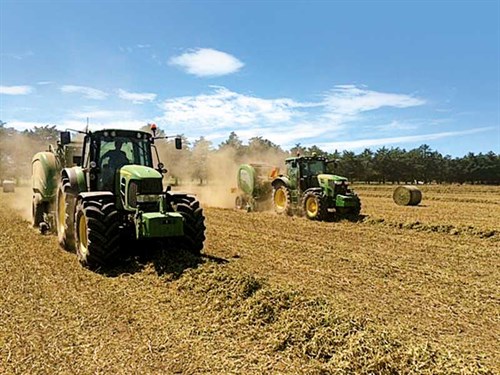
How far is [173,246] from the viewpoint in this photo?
806 centimetres

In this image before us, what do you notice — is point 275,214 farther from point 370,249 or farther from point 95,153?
point 95,153

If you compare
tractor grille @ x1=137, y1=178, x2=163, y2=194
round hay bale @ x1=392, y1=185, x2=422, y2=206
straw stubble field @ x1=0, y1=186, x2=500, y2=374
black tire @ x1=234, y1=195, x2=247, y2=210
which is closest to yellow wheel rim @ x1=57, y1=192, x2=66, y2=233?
straw stubble field @ x1=0, y1=186, x2=500, y2=374

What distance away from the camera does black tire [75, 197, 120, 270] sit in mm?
7422

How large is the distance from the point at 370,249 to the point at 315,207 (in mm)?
5367

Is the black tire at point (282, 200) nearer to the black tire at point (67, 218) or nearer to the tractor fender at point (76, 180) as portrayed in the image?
the black tire at point (67, 218)

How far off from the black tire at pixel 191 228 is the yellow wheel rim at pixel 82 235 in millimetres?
1546

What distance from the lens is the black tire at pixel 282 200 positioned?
16.6 m

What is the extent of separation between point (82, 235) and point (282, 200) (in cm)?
1016

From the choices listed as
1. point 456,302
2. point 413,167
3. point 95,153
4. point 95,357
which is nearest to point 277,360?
point 95,357

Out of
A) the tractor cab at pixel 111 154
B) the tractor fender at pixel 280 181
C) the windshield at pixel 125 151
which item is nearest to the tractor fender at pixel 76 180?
the tractor cab at pixel 111 154

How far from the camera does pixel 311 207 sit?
15.5 meters

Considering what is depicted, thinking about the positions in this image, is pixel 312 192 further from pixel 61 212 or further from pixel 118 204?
pixel 118 204

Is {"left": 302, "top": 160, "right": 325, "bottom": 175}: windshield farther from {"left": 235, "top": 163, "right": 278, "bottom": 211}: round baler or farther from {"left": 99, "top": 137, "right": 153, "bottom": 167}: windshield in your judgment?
{"left": 99, "top": 137, "right": 153, "bottom": 167}: windshield

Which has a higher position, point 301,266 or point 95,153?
point 95,153
